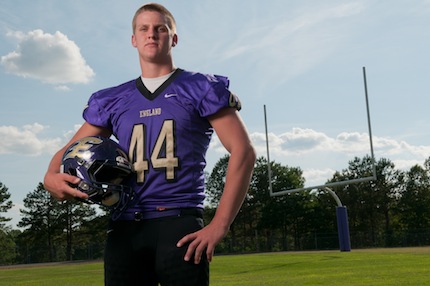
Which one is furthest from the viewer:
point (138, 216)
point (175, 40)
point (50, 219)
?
point (50, 219)

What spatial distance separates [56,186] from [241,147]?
790 millimetres

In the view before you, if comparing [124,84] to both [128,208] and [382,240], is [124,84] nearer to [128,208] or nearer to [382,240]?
[128,208]

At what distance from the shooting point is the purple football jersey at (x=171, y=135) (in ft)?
7.69

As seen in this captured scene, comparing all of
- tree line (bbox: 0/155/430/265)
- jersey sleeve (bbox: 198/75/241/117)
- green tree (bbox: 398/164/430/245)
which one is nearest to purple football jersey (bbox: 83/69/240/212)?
jersey sleeve (bbox: 198/75/241/117)

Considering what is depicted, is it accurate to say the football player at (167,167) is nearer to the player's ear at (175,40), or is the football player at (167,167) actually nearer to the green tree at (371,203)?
the player's ear at (175,40)

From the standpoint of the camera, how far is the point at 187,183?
7.70ft

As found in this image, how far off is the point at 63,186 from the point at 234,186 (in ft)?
2.34

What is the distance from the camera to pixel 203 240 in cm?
216

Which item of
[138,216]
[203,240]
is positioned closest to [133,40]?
[138,216]

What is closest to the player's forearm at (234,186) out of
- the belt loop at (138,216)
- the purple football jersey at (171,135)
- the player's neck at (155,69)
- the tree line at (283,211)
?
the purple football jersey at (171,135)

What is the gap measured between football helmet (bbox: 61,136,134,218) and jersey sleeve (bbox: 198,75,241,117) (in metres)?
0.39

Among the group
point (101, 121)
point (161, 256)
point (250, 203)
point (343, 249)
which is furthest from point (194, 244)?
point (250, 203)

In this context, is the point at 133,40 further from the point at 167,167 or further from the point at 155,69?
the point at 167,167

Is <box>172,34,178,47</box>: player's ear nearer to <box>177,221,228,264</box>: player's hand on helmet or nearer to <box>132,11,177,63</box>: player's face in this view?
<box>132,11,177,63</box>: player's face
